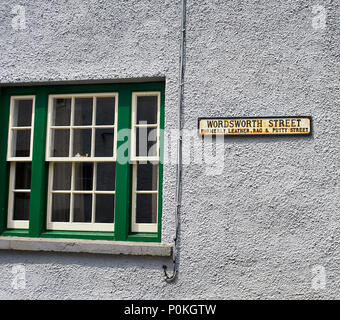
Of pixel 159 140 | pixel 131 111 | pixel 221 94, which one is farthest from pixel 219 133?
pixel 131 111

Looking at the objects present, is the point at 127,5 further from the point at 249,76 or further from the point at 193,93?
the point at 249,76

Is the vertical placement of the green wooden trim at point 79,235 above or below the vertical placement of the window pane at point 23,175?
below

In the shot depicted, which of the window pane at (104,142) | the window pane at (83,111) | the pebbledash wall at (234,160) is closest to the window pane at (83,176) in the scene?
the window pane at (104,142)

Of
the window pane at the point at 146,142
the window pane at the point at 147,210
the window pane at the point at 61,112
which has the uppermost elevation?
the window pane at the point at 61,112

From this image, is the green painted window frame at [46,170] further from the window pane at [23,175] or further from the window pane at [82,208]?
the window pane at [82,208]

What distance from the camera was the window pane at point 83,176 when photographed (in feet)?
14.8

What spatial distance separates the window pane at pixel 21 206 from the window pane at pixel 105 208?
91 centimetres

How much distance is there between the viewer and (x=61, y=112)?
15.3 feet

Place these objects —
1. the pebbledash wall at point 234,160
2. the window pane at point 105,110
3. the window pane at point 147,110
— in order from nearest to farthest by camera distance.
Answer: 1. the pebbledash wall at point 234,160
2. the window pane at point 147,110
3. the window pane at point 105,110

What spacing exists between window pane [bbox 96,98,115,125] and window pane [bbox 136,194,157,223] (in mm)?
1164

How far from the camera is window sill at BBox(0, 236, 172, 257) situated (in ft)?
13.1

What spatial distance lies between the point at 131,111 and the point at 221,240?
6.10 feet

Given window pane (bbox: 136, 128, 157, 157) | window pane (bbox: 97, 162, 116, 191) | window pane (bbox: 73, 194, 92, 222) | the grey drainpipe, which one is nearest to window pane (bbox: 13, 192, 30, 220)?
window pane (bbox: 73, 194, 92, 222)

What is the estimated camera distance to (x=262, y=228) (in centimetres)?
394
